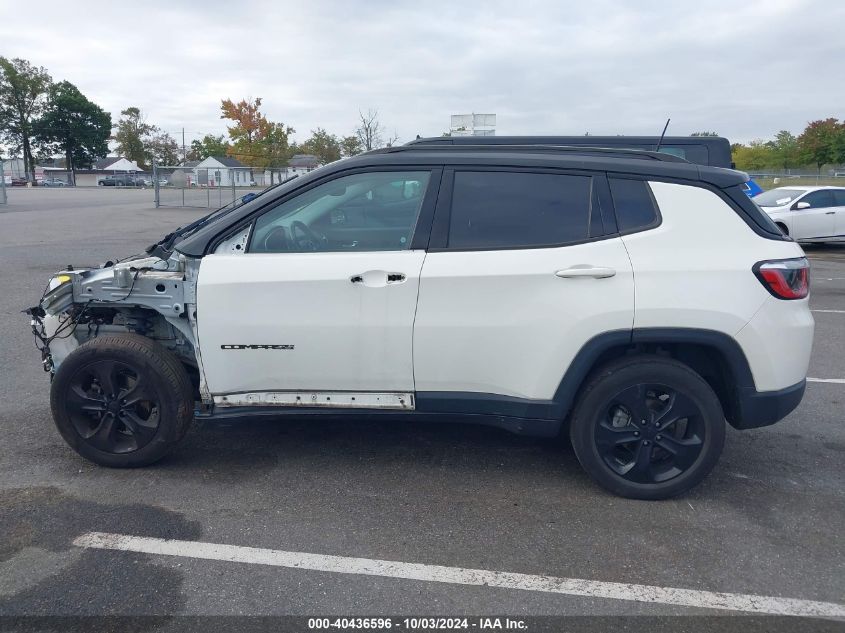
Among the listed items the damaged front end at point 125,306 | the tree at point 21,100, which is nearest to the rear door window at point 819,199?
the damaged front end at point 125,306

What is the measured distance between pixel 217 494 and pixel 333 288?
1.30 m

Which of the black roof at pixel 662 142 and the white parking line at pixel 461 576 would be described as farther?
the black roof at pixel 662 142

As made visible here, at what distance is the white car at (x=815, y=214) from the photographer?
16156 mm

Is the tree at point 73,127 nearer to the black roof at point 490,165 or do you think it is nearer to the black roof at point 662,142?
the black roof at point 662,142

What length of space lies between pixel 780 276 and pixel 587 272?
979mm

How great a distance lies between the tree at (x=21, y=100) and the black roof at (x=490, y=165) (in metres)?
92.1

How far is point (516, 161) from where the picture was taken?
12.7ft

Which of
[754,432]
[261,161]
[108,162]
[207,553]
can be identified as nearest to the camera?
[207,553]

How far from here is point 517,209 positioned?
381cm

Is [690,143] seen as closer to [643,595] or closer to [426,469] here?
[426,469]

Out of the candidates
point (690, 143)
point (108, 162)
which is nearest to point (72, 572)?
point (690, 143)

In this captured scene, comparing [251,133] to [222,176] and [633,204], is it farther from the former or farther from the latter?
[633,204]

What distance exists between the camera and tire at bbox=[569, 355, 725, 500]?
3.67 m

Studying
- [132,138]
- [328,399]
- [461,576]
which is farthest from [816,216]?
[132,138]
